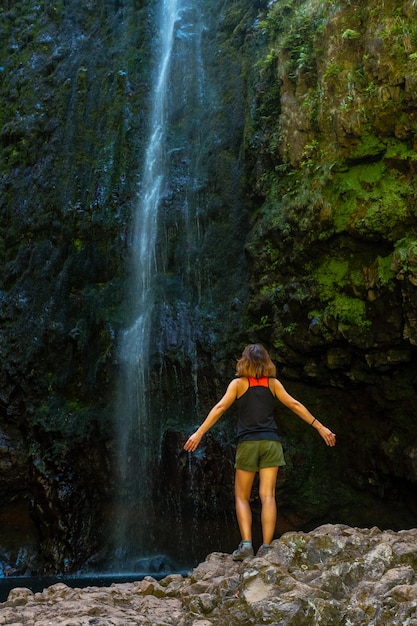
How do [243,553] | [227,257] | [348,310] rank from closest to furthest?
1. [243,553]
2. [348,310]
3. [227,257]

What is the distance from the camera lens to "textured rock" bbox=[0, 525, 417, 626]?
3.94m

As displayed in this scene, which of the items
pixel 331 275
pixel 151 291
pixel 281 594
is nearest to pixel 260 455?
pixel 281 594

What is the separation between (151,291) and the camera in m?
12.2

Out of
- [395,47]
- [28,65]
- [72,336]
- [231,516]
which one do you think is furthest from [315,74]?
[28,65]

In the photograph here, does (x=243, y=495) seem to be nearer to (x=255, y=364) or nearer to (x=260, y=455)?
(x=260, y=455)

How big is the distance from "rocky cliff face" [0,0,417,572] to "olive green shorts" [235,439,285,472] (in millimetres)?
4007

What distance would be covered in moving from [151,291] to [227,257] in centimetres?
157

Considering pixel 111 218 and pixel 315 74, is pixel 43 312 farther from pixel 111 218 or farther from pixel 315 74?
pixel 315 74

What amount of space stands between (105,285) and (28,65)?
6.36 meters

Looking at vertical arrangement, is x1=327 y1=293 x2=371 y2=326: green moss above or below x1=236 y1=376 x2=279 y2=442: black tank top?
above

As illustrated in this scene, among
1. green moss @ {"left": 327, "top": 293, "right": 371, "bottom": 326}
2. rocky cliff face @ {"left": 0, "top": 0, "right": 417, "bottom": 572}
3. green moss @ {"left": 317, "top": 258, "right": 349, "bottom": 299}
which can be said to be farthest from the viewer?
green moss @ {"left": 317, "top": 258, "right": 349, "bottom": 299}

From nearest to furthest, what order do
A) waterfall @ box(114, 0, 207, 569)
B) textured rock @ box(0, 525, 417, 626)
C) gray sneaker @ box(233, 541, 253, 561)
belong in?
textured rock @ box(0, 525, 417, 626) < gray sneaker @ box(233, 541, 253, 561) < waterfall @ box(114, 0, 207, 569)

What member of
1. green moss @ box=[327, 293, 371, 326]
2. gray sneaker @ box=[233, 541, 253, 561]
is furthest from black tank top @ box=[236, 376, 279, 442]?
green moss @ box=[327, 293, 371, 326]

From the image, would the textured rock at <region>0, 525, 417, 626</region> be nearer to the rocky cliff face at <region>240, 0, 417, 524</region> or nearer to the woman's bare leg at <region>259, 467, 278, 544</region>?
the woman's bare leg at <region>259, 467, 278, 544</region>
